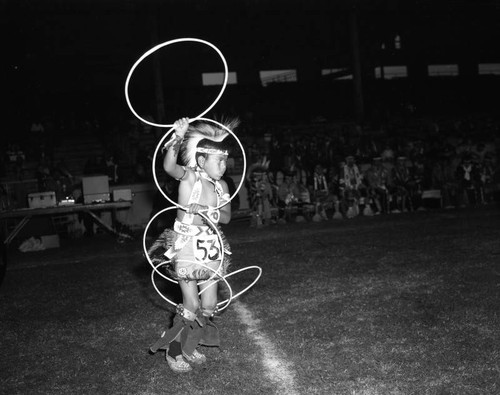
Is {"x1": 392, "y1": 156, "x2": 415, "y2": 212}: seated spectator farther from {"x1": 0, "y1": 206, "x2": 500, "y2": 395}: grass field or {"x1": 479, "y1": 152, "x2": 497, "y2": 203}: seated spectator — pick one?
{"x1": 0, "y1": 206, "x2": 500, "y2": 395}: grass field

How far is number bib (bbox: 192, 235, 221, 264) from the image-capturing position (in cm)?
510

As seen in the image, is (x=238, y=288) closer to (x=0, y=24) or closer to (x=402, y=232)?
(x=402, y=232)

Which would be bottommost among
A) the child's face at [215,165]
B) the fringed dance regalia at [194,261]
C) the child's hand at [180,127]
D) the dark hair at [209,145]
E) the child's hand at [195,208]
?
the fringed dance regalia at [194,261]

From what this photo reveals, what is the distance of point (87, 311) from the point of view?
291 inches

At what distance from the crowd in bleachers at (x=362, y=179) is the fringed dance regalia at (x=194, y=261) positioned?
1022cm

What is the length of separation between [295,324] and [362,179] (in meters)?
11.4

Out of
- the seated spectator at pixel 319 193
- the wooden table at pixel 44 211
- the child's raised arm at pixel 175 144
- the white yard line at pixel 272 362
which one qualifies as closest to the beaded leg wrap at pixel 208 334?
the white yard line at pixel 272 362

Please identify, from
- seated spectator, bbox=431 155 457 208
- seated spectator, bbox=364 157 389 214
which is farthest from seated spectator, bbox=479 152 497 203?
seated spectator, bbox=364 157 389 214

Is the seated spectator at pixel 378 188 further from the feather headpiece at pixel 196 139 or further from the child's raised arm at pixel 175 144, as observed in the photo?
the child's raised arm at pixel 175 144

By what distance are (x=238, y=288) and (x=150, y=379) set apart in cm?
324

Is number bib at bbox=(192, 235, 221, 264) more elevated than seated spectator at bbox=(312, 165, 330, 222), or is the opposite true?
number bib at bbox=(192, 235, 221, 264)

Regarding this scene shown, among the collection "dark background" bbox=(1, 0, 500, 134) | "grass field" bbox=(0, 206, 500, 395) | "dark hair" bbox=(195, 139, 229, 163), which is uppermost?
"dark background" bbox=(1, 0, 500, 134)

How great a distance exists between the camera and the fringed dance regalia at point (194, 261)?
199 inches

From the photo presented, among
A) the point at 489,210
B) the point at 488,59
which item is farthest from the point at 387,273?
the point at 488,59
